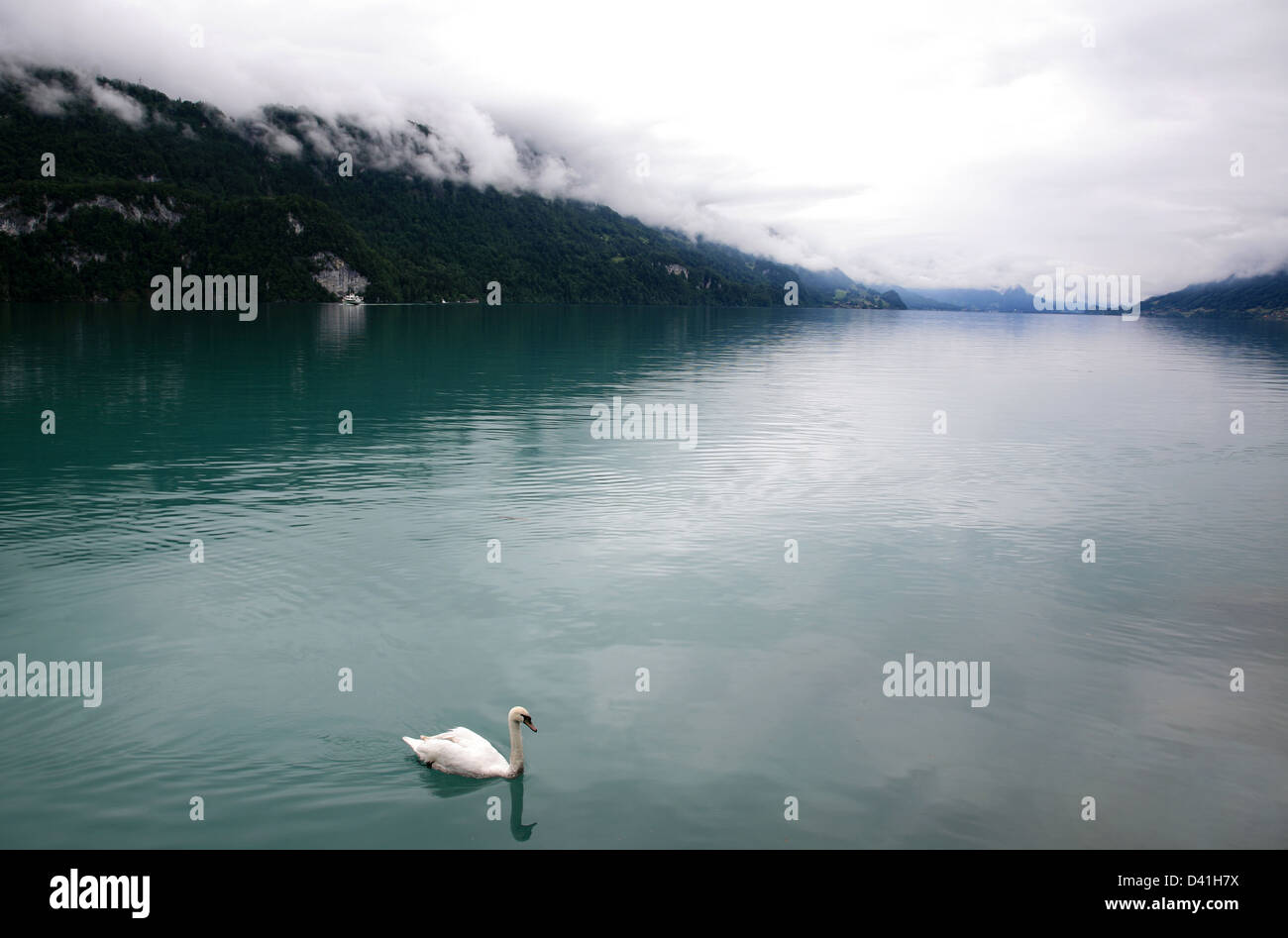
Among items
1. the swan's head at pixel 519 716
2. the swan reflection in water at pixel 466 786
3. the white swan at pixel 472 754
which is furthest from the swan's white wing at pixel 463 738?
the swan's head at pixel 519 716

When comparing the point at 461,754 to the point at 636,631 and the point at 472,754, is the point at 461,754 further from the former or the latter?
the point at 636,631

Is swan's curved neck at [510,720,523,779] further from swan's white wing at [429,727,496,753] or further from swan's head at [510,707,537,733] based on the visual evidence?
swan's white wing at [429,727,496,753]

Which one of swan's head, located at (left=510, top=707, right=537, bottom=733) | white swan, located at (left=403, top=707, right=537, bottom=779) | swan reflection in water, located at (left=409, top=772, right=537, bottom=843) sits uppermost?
swan's head, located at (left=510, top=707, right=537, bottom=733)

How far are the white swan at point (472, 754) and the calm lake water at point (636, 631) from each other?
24cm

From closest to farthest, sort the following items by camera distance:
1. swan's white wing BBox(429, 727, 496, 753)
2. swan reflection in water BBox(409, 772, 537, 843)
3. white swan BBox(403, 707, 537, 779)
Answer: swan reflection in water BBox(409, 772, 537, 843), white swan BBox(403, 707, 537, 779), swan's white wing BBox(429, 727, 496, 753)

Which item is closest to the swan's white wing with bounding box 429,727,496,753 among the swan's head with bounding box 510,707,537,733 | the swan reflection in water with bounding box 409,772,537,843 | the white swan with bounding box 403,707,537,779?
the white swan with bounding box 403,707,537,779

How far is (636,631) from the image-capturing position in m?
18.3

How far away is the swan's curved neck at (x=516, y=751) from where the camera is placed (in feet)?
41.7

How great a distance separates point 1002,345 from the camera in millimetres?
141250

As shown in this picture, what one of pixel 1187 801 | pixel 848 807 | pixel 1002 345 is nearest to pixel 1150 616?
pixel 1187 801

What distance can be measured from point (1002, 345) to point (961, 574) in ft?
432

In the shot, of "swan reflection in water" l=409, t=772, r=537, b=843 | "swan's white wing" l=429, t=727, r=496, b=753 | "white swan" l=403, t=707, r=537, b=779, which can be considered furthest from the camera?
"swan's white wing" l=429, t=727, r=496, b=753

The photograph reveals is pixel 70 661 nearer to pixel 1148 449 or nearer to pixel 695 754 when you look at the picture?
pixel 695 754

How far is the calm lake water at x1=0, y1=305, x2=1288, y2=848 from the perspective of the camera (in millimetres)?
12273
